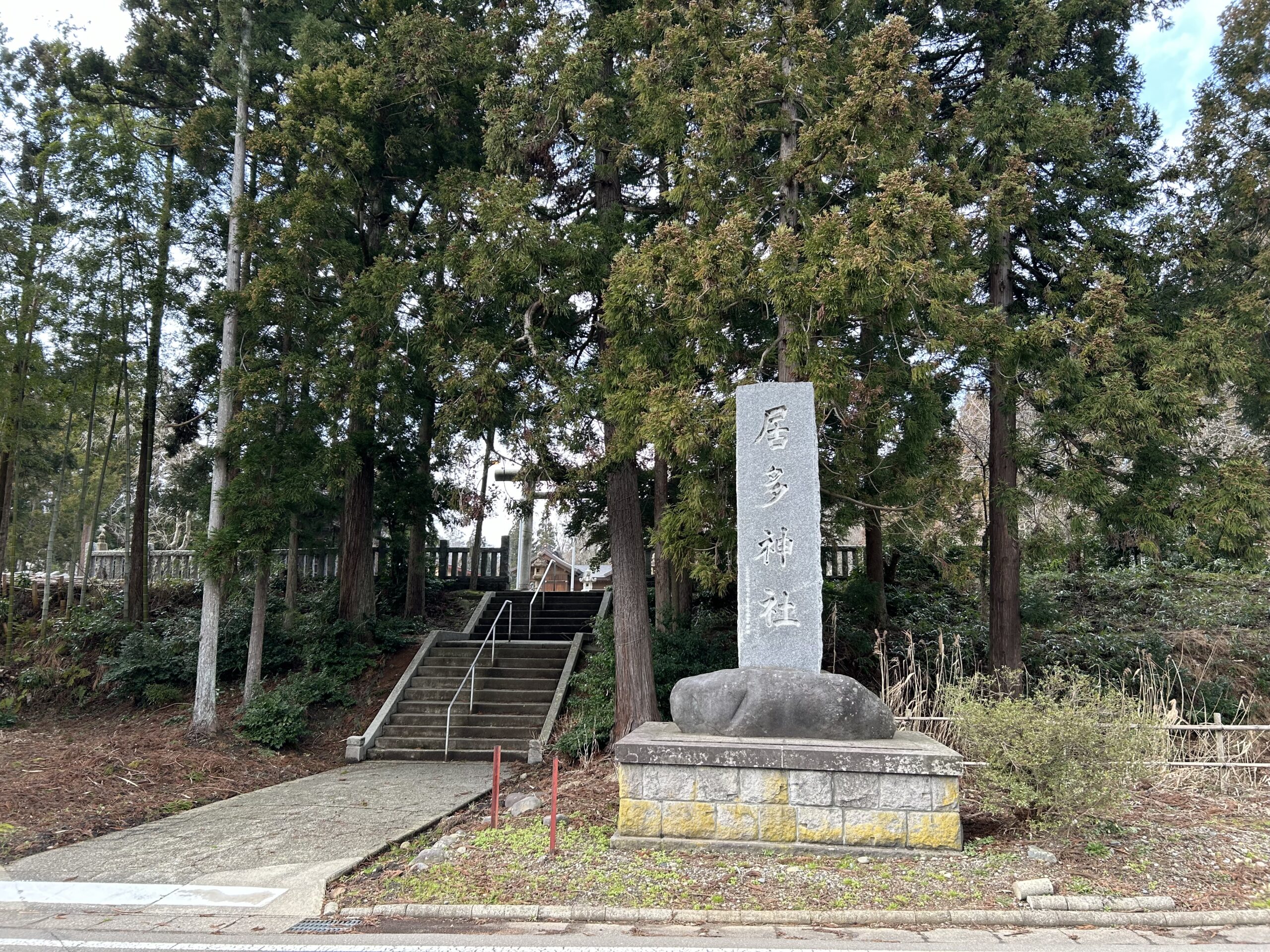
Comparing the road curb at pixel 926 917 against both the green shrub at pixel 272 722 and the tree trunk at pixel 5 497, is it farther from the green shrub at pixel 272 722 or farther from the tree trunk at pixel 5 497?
the tree trunk at pixel 5 497

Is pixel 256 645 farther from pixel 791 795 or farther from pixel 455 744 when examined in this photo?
pixel 791 795

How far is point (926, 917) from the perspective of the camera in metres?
4.94

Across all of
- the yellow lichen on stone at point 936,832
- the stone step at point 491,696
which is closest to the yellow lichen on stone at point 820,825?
the yellow lichen on stone at point 936,832

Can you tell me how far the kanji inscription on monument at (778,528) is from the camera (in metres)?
6.97

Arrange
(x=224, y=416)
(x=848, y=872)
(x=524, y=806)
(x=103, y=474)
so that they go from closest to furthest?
1. (x=848, y=872)
2. (x=524, y=806)
3. (x=224, y=416)
4. (x=103, y=474)

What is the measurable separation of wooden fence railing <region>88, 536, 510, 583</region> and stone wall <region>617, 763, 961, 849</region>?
11.2 metres

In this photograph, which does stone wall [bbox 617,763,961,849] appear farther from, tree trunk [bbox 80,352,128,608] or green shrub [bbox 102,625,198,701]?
tree trunk [bbox 80,352,128,608]

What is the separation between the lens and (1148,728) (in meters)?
5.87

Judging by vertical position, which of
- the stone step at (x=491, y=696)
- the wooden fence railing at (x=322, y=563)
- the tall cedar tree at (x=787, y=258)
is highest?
the tall cedar tree at (x=787, y=258)

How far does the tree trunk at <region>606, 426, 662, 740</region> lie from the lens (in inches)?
390

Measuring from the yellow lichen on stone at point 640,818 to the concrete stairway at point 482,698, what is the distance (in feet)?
17.0

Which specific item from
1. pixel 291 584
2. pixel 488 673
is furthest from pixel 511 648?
pixel 291 584

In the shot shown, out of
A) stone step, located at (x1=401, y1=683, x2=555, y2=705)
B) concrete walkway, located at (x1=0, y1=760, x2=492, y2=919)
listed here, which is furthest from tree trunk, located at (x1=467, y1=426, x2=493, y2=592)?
concrete walkway, located at (x1=0, y1=760, x2=492, y2=919)

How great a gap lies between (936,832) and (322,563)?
51.9 feet
